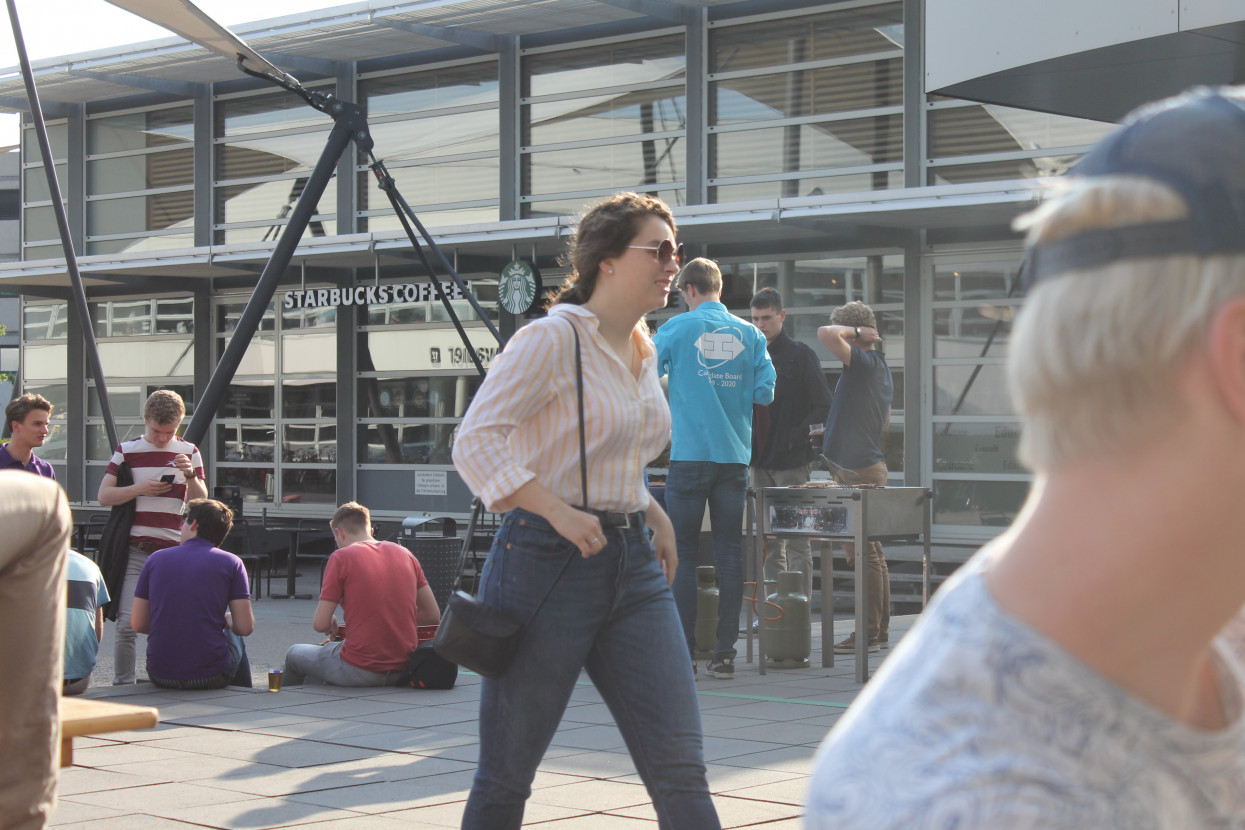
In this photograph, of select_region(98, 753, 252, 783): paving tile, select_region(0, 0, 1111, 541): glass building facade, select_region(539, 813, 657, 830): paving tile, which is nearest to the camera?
select_region(539, 813, 657, 830): paving tile

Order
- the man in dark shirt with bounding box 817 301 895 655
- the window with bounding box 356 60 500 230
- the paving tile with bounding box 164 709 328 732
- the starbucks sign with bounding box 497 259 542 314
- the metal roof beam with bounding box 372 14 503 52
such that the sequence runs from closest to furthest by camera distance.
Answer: the paving tile with bounding box 164 709 328 732, the man in dark shirt with bounding box 817 301 895 655, the starbucks sign with bounding box 497 259 542 314, the metal roof beam with bounding box 372 14 503 52, the window with bounding box 356 60 500 230

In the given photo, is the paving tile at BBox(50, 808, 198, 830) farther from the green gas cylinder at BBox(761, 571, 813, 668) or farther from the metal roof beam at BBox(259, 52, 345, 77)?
the metal roof beam at BBox(259, 52, 345, 77)

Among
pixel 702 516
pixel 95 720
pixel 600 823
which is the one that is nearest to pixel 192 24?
pixel 702 516

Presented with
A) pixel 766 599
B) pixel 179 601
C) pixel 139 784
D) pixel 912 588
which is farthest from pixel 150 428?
pixel 912 588

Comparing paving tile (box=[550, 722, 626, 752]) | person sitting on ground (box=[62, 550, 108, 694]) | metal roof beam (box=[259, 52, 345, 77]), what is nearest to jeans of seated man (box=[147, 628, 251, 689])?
person sitting on ground (box=[62, 550, 108, 694])

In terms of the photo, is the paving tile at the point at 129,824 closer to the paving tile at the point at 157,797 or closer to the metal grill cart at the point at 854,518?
the paving tile at the point at 157,797

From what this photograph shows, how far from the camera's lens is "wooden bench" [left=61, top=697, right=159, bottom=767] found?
2.63m

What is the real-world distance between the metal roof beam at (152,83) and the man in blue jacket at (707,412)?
1506 cm

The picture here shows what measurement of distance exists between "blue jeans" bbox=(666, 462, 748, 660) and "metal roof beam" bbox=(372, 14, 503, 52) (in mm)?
11231

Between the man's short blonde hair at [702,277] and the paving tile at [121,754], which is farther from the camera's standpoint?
the man's short blonde hair at [702,277]

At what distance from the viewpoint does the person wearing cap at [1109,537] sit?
33.2 inches

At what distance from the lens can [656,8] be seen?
16.0 m

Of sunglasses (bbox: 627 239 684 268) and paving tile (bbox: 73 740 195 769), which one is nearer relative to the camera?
sunglasses (bbox: 627 239 684 268)

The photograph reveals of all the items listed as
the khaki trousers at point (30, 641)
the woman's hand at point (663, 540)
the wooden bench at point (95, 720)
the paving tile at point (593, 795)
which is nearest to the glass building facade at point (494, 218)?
the paving tile at point (593, 795)
